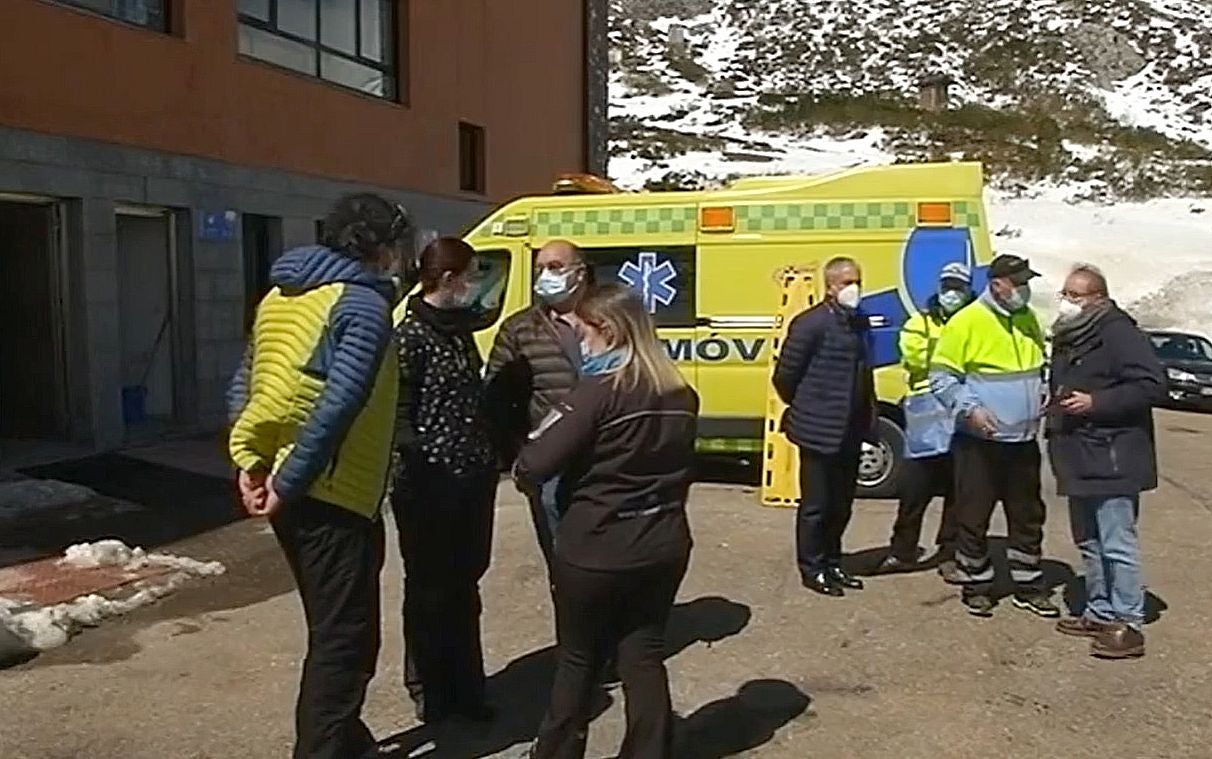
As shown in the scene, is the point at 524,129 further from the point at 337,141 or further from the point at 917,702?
the point at 917,702

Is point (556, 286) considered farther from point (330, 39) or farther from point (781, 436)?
point (330, 39)

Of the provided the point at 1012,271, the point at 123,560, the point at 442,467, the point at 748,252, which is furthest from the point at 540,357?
the point at 748,252

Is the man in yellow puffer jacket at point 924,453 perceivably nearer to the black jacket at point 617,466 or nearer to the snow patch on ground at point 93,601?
the black jacket at point 617,466

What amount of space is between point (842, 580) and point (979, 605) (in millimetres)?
774

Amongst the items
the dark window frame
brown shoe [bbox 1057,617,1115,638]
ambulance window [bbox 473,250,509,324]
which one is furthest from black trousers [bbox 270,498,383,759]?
the dark window frame

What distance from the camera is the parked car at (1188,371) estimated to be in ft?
69.3

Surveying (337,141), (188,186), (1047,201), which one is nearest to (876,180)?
(188,186)

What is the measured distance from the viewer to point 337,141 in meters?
16.7

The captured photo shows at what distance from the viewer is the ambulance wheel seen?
10602 millimetres

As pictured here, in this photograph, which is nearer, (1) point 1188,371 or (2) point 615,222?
(2) point 615,222

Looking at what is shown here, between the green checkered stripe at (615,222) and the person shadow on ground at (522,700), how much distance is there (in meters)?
4.48

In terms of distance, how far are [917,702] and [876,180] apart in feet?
18.9

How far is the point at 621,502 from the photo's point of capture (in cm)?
427

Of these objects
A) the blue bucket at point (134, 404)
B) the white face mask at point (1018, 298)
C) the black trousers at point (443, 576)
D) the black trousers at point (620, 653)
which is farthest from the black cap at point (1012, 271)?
the blue bucket at point (134, 404)
